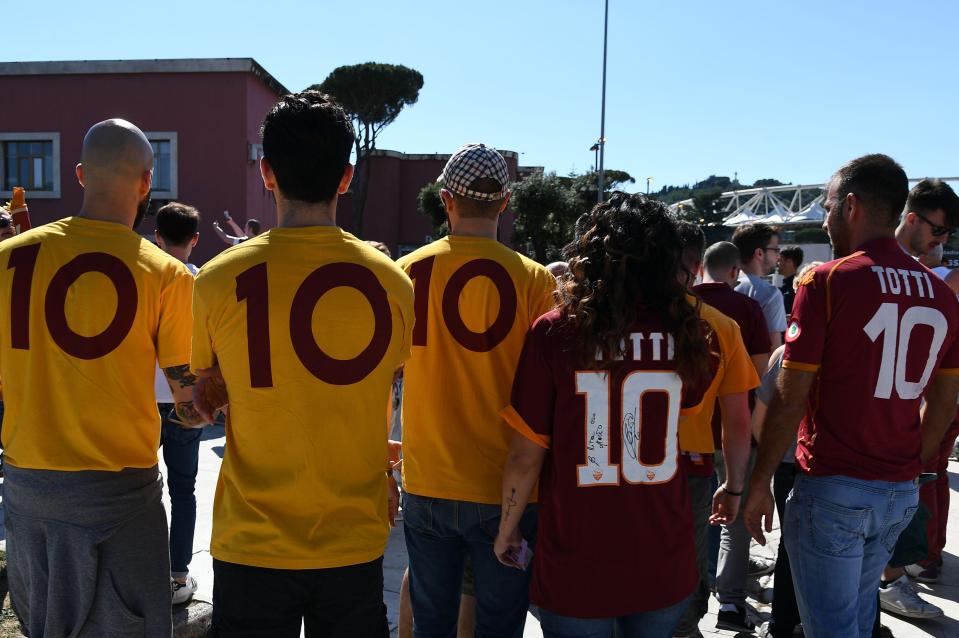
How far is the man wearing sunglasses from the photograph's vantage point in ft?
12.0

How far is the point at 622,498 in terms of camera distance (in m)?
2.00

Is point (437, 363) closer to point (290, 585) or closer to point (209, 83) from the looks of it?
point (290, 585)

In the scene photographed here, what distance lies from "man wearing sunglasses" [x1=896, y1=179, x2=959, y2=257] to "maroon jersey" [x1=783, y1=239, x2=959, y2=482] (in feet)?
4.63

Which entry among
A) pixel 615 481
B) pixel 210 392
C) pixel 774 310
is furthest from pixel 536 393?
pixel 774 310

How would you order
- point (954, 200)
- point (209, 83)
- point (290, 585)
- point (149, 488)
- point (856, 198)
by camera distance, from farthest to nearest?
point (209, 83)
point (954, 200)
point (856, 198)
point (149, 488)
point (290, 585)

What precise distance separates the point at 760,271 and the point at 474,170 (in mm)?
2894

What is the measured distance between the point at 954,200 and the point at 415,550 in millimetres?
3183

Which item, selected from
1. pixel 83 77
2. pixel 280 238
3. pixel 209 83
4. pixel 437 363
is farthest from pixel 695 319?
pixel 83 77

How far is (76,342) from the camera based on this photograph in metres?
2.19

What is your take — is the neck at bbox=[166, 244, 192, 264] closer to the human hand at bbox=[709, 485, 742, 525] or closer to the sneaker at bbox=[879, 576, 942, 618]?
the human hand at bbox=[709, 485, 742, 525]

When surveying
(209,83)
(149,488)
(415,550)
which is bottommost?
(415,550)

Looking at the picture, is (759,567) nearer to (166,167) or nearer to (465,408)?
(465,408)

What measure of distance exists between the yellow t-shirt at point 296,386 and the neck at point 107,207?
719mm
